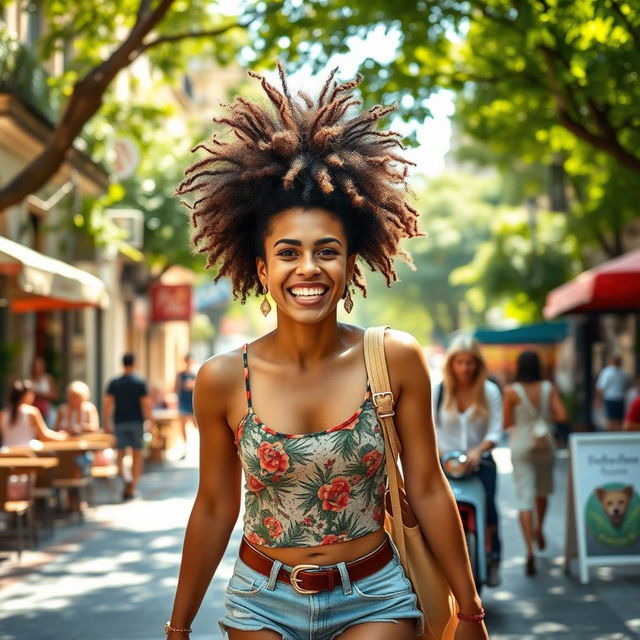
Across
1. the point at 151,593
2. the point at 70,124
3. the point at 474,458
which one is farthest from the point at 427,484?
the point at 70,124

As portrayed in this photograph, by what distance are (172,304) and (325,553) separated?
28279mm

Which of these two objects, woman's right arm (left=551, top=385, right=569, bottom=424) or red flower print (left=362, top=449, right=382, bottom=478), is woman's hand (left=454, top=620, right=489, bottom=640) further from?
woman's right arm (left=551, top=385, right=569, bottom=424)

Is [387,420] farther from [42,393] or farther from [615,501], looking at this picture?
[42,393]

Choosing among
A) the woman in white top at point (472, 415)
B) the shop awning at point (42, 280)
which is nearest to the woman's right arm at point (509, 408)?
the woman in white top at point (472, 415)

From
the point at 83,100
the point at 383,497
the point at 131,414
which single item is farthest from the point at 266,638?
the point at 131,414

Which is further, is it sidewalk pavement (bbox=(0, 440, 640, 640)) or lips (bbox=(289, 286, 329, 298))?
sidewalk pavement (bbox=(0, 440, 640, 640))

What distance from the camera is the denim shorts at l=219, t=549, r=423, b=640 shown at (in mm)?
3283

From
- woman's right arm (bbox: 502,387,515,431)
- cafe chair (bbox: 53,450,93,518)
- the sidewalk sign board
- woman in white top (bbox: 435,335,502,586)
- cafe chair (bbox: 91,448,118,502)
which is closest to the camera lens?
woman in white top (bbox: 435,335,502,586)

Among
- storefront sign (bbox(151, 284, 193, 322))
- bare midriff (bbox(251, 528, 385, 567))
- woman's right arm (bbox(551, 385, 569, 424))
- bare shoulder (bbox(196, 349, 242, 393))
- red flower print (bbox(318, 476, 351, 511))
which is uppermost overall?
Result: storefront sign (bbox(151, 284, 193, 322))

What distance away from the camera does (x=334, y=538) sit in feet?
10.9

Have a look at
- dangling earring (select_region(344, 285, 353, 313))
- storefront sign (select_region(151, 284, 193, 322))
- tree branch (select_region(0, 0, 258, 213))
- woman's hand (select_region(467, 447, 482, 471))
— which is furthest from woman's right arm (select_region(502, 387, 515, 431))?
storefront sign (select_region(151, 284, 193, 322))

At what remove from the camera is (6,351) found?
17.4 meters

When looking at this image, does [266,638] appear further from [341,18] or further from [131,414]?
[131,414]

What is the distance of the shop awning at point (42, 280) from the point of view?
12.0 metres
